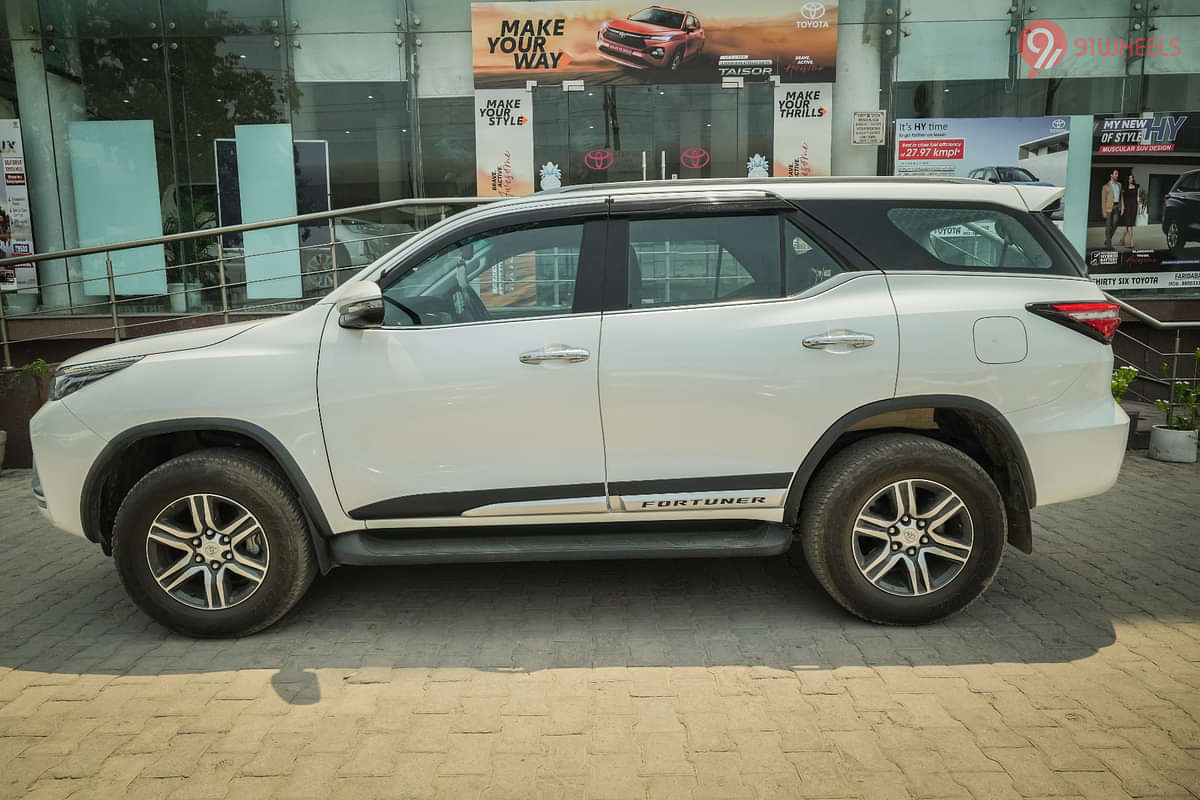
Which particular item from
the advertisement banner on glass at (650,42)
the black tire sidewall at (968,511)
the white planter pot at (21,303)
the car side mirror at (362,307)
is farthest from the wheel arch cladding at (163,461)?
the white planter pot at (21,303)

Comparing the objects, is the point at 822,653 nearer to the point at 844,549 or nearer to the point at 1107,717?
the point at 844,549

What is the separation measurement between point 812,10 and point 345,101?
6430mm

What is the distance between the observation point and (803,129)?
1148 cm

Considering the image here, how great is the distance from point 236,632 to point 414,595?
897mm

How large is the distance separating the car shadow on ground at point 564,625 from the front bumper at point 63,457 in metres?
0.64

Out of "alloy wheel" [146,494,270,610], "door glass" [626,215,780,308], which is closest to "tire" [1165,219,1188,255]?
"door glass" [626,215,780,308]

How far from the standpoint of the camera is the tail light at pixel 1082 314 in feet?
12.2

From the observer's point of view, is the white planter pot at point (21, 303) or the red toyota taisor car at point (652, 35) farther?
the white planter pot at point (21, 303)

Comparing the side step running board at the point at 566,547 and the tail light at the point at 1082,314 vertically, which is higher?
the tail light at the point at 1082,314

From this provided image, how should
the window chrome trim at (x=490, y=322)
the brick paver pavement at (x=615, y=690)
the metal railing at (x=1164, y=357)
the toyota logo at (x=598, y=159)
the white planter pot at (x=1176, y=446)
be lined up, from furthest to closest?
the toyota logo at (x=598, y=159), the metal railing at (x=1164, y=357), the white planter pot at (x=1176, y=446), the window chrome trim at (x=490, y=322), the brick paver pavement at (x=615, y=690)

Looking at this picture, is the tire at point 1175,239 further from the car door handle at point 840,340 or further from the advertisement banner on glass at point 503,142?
the car door handle at point 840,340

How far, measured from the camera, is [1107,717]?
10.2 ft

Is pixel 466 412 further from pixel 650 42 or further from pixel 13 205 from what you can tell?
pixel 13 205

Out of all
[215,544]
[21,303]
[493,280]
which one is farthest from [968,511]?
[21,303]
